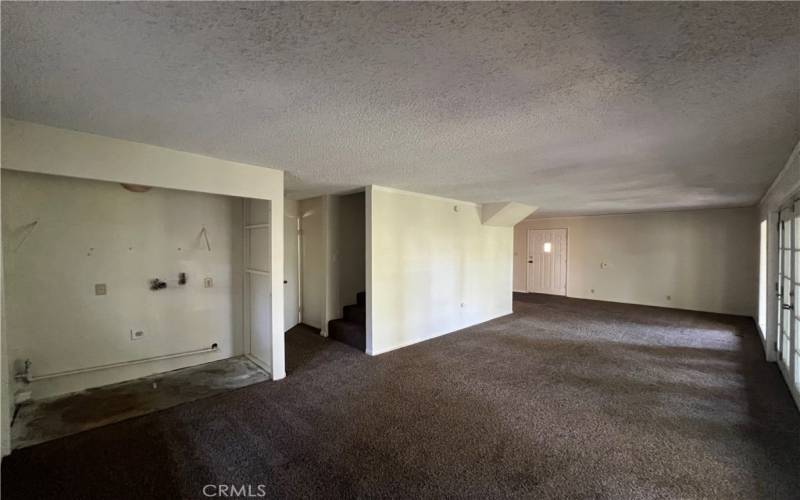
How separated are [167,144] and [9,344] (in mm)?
2364

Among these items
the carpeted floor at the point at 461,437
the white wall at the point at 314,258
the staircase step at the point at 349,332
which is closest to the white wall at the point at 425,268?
the staircase step at the point at 349,332

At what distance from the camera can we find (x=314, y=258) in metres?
5.64

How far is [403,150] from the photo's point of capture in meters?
2.75

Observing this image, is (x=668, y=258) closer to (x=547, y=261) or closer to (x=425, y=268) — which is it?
(x=547, y=261)

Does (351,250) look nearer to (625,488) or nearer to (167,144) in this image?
(167,144)

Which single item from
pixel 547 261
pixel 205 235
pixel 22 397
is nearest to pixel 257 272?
pixel 205 235

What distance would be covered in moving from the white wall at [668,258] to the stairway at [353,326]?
6.43 m

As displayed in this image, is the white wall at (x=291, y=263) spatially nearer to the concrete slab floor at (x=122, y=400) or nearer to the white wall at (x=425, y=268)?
the concrete slab floor at (x=122, y=400)

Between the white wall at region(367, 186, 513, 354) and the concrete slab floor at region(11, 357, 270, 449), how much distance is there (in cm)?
176

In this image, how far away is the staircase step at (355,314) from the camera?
201 inches

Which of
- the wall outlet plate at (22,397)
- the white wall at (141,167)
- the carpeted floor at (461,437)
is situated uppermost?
the white wall at (141,167)

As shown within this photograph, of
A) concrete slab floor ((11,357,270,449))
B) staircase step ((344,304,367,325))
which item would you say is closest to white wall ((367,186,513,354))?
staircase step ((344,304,367,325))

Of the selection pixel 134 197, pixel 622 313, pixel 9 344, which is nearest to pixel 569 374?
pixel 622 313

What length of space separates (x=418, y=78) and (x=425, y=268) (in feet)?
12.5
